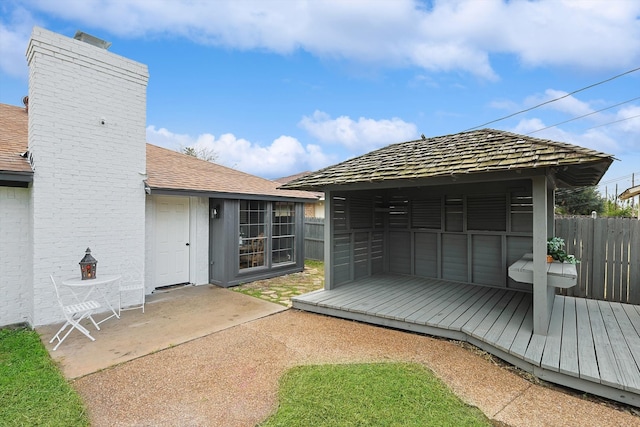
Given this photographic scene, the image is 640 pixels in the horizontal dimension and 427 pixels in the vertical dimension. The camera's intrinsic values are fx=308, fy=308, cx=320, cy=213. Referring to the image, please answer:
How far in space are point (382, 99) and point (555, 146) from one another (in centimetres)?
1381

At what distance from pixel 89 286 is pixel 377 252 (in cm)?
566

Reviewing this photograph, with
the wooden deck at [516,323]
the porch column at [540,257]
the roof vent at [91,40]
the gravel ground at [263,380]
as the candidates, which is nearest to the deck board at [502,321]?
the wooden deck at [516,323]

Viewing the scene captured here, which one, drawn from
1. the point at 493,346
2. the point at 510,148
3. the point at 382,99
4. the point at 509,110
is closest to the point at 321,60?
the point at 382,99

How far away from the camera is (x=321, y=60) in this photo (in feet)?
44.6

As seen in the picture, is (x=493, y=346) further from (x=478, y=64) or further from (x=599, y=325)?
(x=478, y=64)

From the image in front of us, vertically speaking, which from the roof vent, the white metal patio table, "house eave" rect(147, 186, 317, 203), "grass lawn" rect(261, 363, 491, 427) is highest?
the roof vent

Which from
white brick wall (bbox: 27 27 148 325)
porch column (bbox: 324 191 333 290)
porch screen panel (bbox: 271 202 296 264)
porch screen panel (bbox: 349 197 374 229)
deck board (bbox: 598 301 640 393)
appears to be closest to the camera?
deck board (bbox: 598 301 640 393)

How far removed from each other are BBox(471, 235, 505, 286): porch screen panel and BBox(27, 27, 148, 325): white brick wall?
21.7ft

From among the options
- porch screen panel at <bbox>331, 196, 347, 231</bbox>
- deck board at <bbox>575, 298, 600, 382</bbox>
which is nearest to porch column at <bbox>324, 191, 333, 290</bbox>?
porch screen panel at <bbox>331, 196, 347, 231</bbox>

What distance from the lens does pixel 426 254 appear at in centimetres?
701

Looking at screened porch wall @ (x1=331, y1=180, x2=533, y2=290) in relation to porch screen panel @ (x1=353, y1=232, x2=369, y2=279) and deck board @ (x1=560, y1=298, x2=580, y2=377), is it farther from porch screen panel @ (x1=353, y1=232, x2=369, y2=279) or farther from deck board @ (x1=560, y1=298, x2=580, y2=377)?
deck board @ (x1=560, y1=298, x2=580, y2=377)

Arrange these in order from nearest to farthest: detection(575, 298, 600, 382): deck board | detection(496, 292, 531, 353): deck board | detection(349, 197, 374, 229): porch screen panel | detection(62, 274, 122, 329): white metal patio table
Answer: detection(575, 298, 600, 382): deck board → detection(496, 292, 531, 353): deck board → detection(62, 274, 122, 329): white metal patio table → detection(349, 197, 374, 229): porch screen panel

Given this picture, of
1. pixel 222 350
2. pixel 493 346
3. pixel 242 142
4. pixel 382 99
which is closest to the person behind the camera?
pixel 493 346

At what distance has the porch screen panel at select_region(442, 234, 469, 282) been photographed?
650 centimetres
